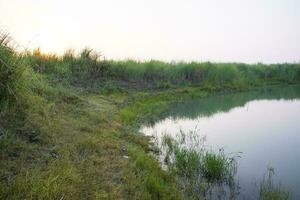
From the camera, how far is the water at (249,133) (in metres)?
7.11

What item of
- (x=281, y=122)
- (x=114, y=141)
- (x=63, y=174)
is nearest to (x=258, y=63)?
(x=281, y=122)

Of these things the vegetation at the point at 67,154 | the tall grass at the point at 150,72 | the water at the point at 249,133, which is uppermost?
the tall grass at the point at 150,72

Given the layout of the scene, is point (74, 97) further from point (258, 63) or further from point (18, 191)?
point (258, 63)

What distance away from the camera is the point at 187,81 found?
28828 mm

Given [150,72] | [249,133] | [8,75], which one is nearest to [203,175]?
[8,75]

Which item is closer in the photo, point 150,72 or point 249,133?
point 249,133

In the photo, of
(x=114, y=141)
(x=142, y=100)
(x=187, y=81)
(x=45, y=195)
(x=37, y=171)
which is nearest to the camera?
(x=45, y=195)

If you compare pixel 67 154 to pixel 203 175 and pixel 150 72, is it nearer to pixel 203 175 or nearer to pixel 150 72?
pixel 203 175

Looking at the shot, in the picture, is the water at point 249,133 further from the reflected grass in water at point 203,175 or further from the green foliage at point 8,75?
the green foliage at point 8,75

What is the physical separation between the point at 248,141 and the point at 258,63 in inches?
1337

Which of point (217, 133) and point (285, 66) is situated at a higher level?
point (285, 66)

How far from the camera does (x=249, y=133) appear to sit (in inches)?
453

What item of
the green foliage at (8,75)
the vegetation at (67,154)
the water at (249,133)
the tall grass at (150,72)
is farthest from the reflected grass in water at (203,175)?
the tall grass at (150,72)

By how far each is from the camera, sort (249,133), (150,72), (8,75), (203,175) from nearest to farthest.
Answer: (8,75)
(203,175)
(249,133)
(150,72)
